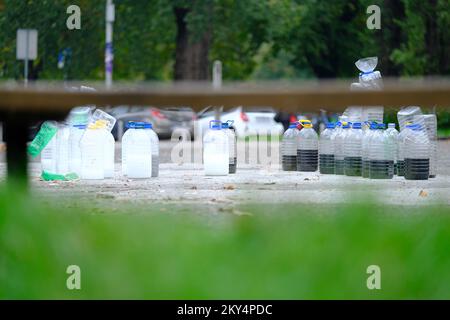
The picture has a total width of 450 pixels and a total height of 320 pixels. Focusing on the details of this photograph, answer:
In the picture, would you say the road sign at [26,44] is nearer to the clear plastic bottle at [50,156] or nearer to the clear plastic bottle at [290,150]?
the clear plastic bottle at [290,150]

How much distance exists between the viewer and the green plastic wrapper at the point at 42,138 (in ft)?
16.8

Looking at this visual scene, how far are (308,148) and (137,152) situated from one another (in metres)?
2.14

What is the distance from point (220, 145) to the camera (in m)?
8.11

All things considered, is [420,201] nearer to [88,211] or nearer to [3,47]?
[88,211]

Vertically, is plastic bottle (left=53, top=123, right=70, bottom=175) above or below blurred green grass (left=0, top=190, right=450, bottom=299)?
above

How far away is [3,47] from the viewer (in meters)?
36.0

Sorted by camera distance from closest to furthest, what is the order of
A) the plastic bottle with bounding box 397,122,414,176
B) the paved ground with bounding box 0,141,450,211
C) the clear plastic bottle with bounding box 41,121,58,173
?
the paved ground with bounding box 0,141,450,211, the clear plastic bottle with bounding box 41,121,58,173, the plastic bottle with bounding box 397,122,414,176

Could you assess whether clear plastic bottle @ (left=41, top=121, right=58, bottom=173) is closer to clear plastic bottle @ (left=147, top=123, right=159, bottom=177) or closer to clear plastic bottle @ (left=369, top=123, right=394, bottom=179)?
clear plastic bottle @ (left=147, top=123, right=159, bottom=177)

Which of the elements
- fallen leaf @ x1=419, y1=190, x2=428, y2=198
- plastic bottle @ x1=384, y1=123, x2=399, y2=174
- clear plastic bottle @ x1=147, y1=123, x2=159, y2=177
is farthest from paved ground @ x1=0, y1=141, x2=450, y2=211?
plastic bottle @ x1=384, y1=123, x2=399, y2=174

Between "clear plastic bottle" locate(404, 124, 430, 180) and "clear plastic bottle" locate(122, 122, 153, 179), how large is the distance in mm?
1689

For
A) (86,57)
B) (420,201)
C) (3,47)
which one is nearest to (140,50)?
(86,57)

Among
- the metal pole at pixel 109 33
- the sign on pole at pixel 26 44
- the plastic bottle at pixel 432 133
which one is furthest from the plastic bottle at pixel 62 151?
the metal pole at pixel 109 33

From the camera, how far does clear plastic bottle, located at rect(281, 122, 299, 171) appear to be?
7.97m
